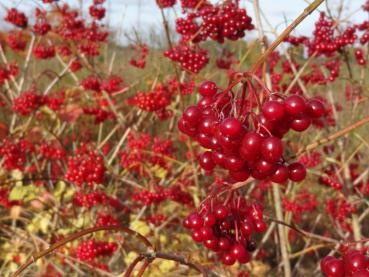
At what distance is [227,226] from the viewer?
1.42 meters

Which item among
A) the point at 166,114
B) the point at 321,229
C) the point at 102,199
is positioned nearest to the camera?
the point at 102,199

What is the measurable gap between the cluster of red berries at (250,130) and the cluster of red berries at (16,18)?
3435 millimetres

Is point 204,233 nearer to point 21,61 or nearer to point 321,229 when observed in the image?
point 321,229

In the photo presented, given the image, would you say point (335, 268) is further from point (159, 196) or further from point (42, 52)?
point (42, 52)

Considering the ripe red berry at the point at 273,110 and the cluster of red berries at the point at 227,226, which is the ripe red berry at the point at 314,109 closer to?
the ripe red berry at the point at 273,110

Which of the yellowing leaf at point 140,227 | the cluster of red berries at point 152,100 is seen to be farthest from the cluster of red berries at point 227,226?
the yellowing leaf at point 140,227

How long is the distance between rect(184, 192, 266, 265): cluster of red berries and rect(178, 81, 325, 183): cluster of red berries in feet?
0.64

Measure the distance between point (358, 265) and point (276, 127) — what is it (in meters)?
0.33

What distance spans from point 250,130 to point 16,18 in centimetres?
363

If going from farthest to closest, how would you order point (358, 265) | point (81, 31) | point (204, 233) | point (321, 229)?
point (321, 229), point (81, 31), point (204, 233), point (358, 265)

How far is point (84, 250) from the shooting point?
9.37ft

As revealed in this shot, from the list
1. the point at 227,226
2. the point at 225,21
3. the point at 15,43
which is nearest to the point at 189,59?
the point at 225,21

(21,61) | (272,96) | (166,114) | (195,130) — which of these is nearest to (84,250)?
(166,114)

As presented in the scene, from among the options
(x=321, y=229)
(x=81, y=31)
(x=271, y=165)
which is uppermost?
(x=81, y=31)
